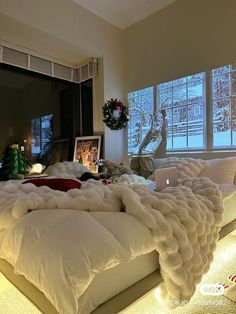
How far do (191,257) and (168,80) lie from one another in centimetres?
328

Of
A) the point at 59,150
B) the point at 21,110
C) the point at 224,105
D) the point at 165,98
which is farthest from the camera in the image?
the point at 59,150

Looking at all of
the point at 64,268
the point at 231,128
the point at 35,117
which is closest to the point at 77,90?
the point at 35,117

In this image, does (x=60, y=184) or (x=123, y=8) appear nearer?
(x=60, y=184)

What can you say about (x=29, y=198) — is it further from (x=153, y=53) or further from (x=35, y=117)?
(x=153, y=53)

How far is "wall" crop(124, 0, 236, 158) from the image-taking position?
3.32m

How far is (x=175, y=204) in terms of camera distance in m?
1.20

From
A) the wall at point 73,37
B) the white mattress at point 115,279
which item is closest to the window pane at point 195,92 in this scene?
the wall at point 73,37

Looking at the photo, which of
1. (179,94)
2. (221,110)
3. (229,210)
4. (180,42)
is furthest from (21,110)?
(229,210)

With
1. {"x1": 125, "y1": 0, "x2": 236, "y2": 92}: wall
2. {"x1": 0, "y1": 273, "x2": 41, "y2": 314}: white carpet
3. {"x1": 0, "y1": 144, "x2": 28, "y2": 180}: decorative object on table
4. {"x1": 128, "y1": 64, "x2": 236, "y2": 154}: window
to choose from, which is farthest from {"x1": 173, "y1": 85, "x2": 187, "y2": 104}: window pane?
{"x1": 0, "y1": 273, "x2": 41, "y2": 314}: white carpet

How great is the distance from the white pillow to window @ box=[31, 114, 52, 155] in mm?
2797

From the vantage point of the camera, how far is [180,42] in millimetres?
3764

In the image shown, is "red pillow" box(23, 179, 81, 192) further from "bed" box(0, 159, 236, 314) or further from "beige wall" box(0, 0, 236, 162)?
"beige wall" box(0, 0, 236, 162)

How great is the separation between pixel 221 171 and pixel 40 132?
118 inches

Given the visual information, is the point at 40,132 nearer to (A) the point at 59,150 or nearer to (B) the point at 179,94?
(A) the point at 59,150
